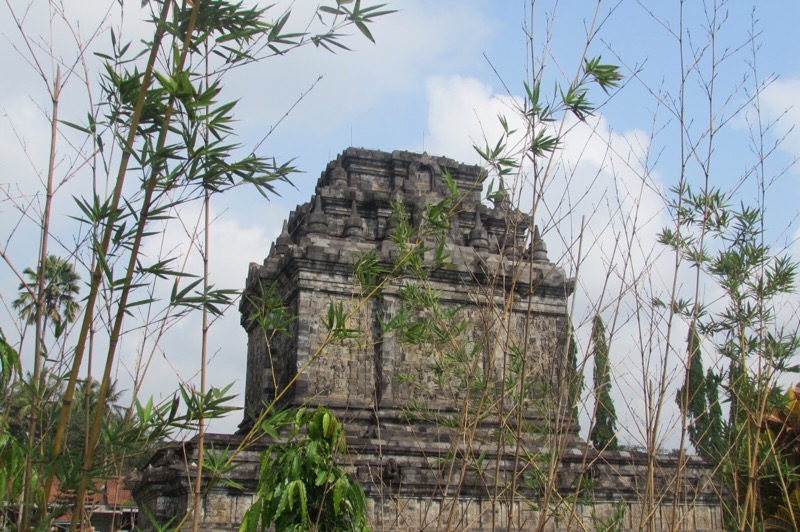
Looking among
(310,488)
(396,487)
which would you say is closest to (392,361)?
(396,487)

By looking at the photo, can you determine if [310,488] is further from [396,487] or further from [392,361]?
[392,361]

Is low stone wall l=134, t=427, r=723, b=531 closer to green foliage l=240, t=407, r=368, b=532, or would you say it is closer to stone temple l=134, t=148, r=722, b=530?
Result: stone temple l=134, t=148, r=722, b=530

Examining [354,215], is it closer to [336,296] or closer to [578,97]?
[336,296]

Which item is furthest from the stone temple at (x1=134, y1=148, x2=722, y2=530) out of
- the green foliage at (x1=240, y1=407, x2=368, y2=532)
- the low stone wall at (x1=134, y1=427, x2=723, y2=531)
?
the green foliage at (x1=240, y1=407, x2=368, y2=532)

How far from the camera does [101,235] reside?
3469 millimetres

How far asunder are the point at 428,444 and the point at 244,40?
1200 cm

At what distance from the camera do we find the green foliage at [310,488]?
279 inches

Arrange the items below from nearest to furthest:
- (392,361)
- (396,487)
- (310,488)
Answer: (310,488)
(396,487)
(392,361)

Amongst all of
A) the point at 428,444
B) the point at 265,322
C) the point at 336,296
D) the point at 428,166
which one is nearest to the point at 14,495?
the point at 265,322

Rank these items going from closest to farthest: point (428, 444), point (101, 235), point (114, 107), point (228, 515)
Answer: point (101, 235) < point (114, 107) < point (228, 515) < point (428, 444)

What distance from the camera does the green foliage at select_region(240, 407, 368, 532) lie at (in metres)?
7.09

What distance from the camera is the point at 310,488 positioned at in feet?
24.4

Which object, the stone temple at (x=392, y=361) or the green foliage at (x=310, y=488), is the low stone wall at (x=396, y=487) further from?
the green foliage at (x=310, y=488)

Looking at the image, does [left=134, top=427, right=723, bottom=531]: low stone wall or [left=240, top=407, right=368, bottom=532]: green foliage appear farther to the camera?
[left=134, top=427, right=723, bottom=531]: low stone wall
